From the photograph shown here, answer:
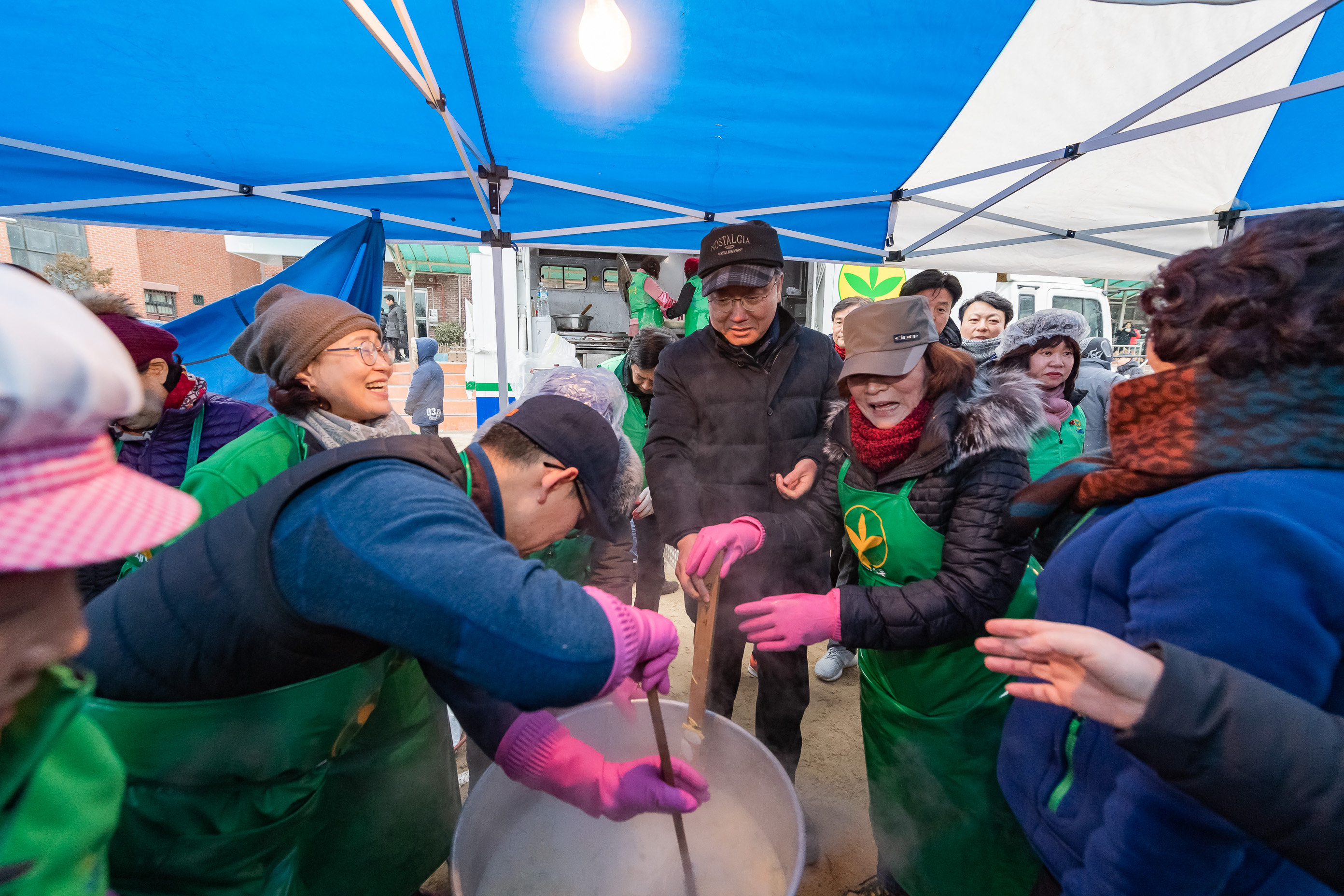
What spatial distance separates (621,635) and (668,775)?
60 centimetres

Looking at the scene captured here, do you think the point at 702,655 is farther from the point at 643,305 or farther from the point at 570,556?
the point at 643,305

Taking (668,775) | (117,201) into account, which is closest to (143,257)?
(117,201)

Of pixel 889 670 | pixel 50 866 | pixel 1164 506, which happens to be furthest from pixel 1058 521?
pixel 50 866

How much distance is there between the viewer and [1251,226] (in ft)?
2.64

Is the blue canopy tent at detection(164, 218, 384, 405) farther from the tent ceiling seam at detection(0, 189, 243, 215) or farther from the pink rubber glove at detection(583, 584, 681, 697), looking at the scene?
the pink rubber glove at detection(583, 584, 681, 697)

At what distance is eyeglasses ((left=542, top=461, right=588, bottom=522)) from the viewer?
46.0 inches

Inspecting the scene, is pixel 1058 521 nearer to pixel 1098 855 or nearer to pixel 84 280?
pixel 1098 855

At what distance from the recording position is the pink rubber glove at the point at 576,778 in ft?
4.02

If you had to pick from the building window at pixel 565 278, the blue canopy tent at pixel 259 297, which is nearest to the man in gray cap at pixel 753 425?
the blue canopy tent at pixel 259 297

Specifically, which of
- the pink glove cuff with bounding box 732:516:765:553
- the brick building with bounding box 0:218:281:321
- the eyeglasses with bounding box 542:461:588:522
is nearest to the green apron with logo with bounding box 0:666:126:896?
the eyeglasses with bounding box 542:461:588:522

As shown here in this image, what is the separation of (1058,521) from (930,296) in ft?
9.36

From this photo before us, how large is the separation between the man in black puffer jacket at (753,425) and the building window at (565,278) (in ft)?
31.2

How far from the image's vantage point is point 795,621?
58.7 inches

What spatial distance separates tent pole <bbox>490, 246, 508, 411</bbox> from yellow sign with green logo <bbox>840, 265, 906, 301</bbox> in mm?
4928
